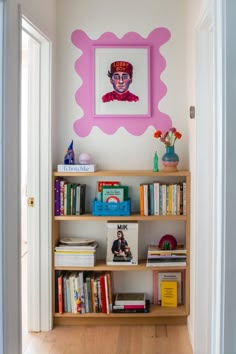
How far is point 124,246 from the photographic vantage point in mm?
2908

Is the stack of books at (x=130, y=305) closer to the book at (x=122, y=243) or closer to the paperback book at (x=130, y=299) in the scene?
the paperback book at (x=130, y=299)

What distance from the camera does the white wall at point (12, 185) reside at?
6.32 feet

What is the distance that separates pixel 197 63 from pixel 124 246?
1.31 metres

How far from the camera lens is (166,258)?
113 inches

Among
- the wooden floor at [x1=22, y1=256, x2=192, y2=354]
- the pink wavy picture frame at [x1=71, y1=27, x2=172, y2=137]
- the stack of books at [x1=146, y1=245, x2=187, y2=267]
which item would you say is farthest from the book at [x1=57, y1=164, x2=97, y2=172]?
the wooden floor at [x1=22, y1=256, x2=192, y2=354]

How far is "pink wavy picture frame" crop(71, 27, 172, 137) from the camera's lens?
3014 millimetres

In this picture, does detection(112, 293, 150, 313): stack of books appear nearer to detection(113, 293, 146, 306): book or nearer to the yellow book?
detection(113, 293, 146, 306): book

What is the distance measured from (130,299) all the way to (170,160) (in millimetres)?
1023

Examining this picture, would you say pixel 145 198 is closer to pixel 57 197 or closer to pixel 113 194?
pixel 113 194

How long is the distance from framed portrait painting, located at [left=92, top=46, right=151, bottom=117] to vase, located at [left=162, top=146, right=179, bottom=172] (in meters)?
0.33

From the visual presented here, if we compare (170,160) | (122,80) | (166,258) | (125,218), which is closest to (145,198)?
(125,218)

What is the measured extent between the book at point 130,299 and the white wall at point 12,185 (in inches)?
38.1

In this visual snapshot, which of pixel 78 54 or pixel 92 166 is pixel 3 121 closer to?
pixel 92 166

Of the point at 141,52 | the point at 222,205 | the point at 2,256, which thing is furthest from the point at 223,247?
the point at 141,52
